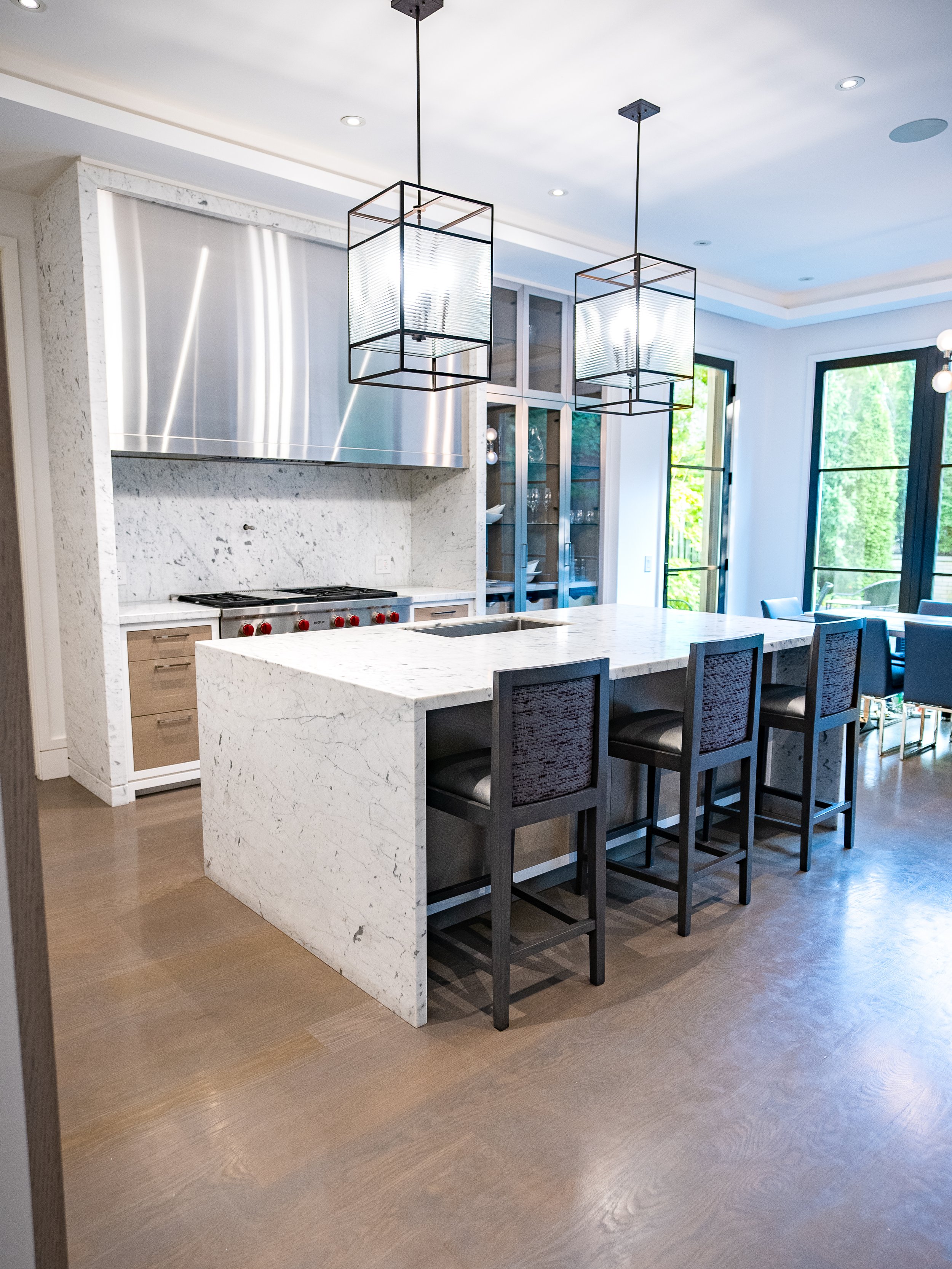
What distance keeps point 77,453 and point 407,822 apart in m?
2.74

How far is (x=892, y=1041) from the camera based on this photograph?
218 centimetres

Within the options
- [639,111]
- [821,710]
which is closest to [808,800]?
[821,710]

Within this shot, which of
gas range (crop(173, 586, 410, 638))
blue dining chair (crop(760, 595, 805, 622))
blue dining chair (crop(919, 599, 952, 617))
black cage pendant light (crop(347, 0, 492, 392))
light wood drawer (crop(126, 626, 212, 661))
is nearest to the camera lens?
black cage pendant light (crop(347, 0, 492, 392))

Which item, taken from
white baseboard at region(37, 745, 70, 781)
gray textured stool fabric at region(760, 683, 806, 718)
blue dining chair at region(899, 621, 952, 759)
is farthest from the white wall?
blue dining chair at region(899, 621, 952, 759)

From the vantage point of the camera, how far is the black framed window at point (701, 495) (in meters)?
6.82

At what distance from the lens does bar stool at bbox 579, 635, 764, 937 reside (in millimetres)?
2707

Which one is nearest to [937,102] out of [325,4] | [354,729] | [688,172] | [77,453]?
[688,172]

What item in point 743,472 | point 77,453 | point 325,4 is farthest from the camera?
point 743,472

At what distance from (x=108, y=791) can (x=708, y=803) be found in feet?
8.78

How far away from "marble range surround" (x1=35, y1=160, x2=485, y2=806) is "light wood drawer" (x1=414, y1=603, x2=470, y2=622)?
0.56ft

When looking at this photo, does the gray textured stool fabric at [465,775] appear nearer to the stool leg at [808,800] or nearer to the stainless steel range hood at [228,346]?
the stool leg at [808,800]

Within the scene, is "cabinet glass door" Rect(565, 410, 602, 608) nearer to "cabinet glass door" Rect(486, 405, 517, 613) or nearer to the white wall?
"cabinet glass door" Rect(486, 405, 517, 613)

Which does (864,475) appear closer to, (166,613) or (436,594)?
(436,594)

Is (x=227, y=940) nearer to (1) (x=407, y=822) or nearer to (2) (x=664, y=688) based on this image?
(1) (x=407, y=822)
